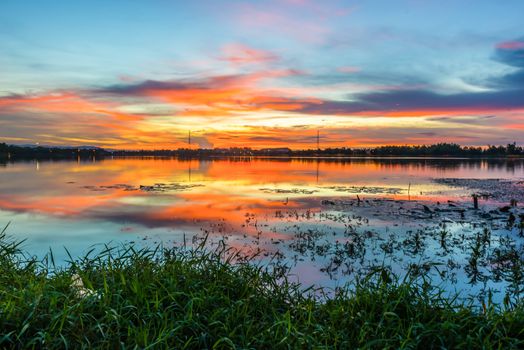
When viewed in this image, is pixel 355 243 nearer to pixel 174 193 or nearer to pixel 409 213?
pixel 409 213

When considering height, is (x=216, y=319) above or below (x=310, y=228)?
above

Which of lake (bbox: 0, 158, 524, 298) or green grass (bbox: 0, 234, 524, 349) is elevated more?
green grass (bbox: 0, 234, 524, 349)

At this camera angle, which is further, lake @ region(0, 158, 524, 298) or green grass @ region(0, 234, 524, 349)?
lake @ region(0, 158, 524, 298)

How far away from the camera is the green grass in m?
4.61

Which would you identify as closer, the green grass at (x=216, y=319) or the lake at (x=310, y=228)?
the green grass at (x=216, y=319)

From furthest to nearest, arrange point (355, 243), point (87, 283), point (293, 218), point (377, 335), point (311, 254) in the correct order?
1. point (293, 218)
2. point (355, 243)
3. point (311, 254)
4. point (87, 283)
5. point (377, 335)

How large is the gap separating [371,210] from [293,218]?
4.54 m

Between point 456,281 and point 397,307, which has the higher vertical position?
point 397,307

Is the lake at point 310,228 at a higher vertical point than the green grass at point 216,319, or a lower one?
lower

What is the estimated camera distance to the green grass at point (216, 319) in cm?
461

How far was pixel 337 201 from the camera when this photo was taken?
22922 millimetres

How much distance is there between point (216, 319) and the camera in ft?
17.3

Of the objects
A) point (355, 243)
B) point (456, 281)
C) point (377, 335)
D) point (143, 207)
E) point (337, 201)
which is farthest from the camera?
point (337, 201)

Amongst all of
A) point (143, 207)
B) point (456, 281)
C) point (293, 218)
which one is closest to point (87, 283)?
point (456, 281)
